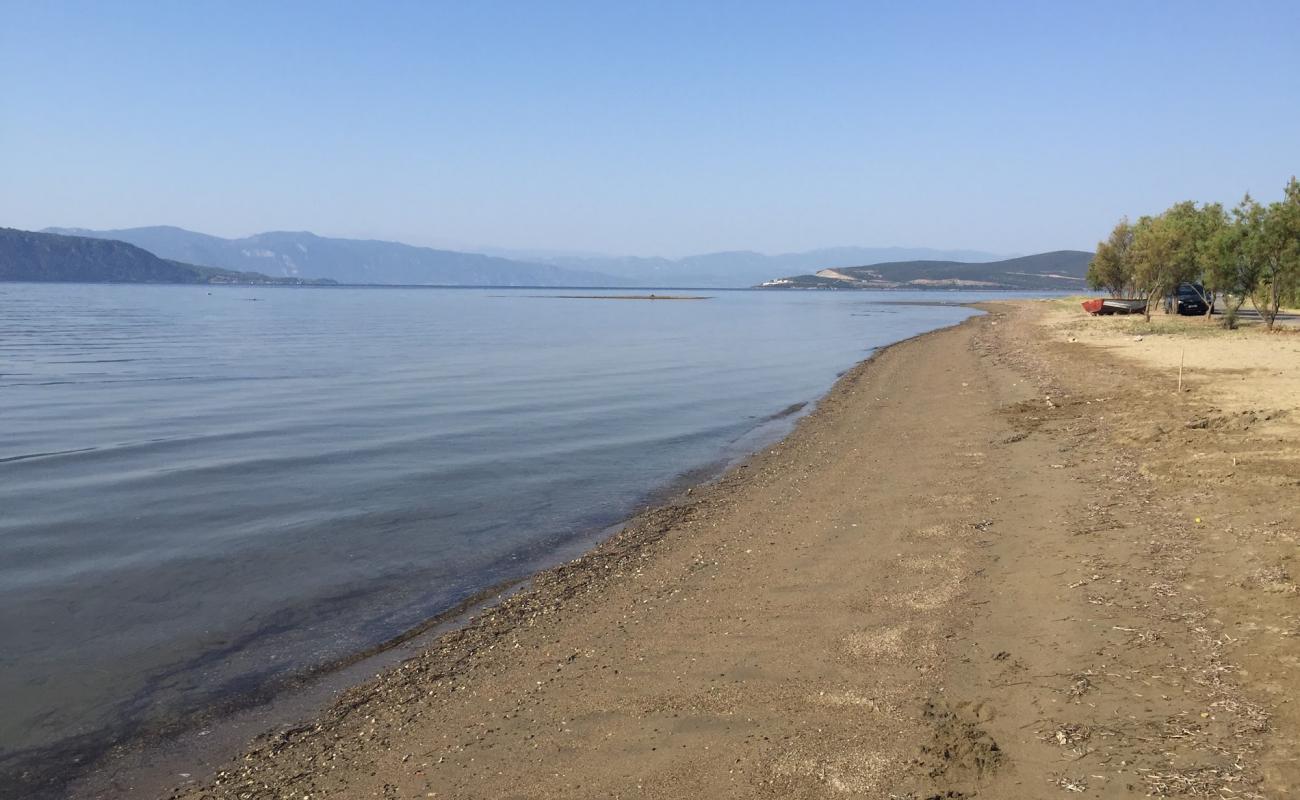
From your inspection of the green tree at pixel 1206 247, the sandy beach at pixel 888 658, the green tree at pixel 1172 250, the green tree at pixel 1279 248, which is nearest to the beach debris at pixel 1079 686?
the sandy beach at pixel 888 658

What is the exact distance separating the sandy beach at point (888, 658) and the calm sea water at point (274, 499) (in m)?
1.45

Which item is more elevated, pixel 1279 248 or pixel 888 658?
pixel 1279 248

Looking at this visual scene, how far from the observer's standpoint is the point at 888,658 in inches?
267

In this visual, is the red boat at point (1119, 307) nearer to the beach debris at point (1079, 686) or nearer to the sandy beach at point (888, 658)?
the sandy beach at point (888, 658)

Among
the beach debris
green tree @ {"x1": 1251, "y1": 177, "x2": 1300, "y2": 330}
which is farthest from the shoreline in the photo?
green tree @ {"x1": 1251, "y1": 177, "x2": 1300, "y2": 330}

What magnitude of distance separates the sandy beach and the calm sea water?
4.75ft

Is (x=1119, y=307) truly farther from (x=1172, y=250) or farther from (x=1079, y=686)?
(x=1079, y=686)

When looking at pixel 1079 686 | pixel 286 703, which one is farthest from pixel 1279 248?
pixel 286 703

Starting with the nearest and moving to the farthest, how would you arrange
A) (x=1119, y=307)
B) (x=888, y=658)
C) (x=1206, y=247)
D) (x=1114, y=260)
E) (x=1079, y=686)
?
(x=1079, y=686) → (x=888, y=658) → (x=1206, y=247) → (x=1119, y=307) → (x=1114, y=260)

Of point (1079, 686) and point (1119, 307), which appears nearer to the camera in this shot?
point (1079, 686)

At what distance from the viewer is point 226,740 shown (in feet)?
21.6

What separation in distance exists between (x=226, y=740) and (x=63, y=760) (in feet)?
3.91

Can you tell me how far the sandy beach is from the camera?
523 centimetres

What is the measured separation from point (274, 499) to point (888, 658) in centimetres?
1112
